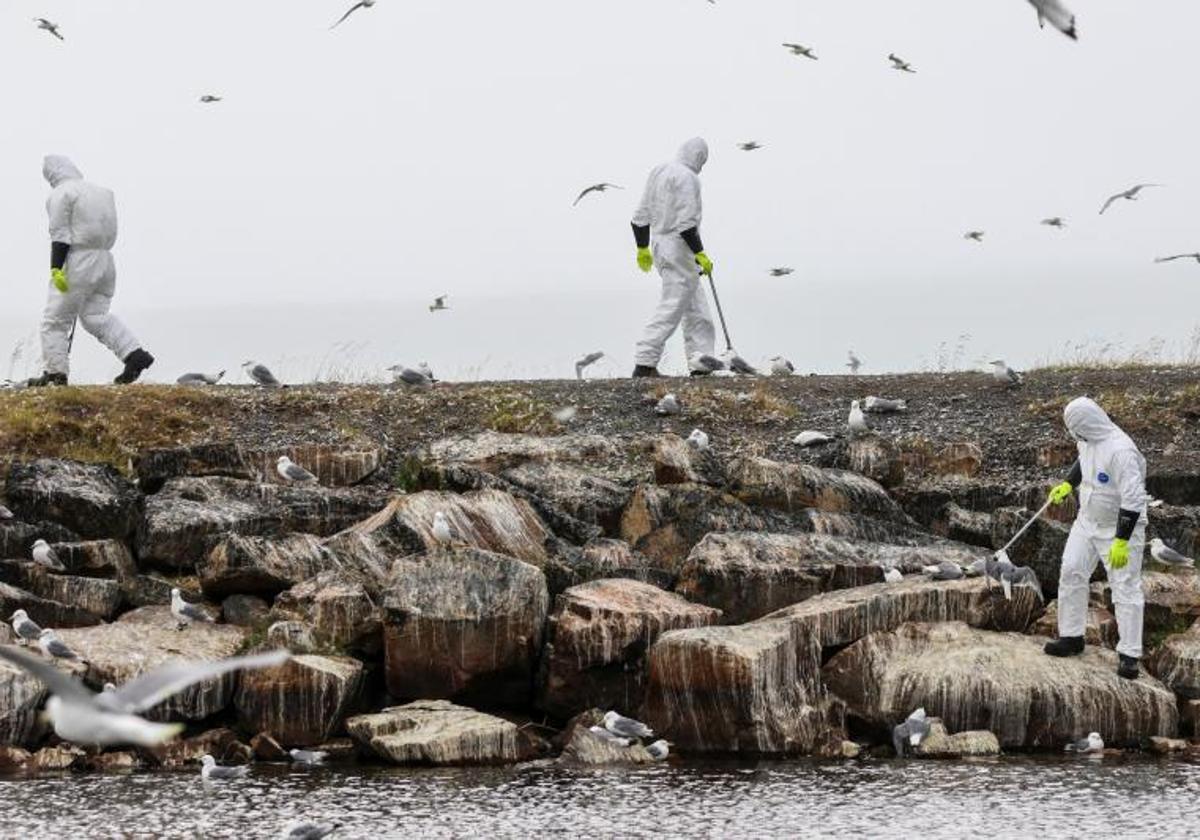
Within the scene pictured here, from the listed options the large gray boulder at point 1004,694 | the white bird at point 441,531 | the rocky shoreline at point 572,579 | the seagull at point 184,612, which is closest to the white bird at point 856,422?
the rocky shoreline at point 572,579

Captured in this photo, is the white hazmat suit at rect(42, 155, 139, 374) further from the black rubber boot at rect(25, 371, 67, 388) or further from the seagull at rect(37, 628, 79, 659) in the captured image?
the seagull at rect(37, 628, 79, 659)

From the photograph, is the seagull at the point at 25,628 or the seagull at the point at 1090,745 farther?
the seagull at the point at 25,628

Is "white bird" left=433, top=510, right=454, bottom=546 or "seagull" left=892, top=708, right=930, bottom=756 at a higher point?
"white bird" left=433, top=510, right=454, bottom=546

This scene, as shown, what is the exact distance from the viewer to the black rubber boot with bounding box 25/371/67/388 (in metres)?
28.0

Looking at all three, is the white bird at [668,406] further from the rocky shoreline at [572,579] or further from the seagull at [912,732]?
the seagull at [912,732]

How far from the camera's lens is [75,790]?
1814cm

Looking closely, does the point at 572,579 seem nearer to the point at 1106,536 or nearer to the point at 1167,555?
the point at 1106,536

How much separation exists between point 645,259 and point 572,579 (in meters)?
7.95

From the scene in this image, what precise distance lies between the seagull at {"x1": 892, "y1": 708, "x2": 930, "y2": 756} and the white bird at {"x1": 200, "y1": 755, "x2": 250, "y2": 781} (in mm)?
5825

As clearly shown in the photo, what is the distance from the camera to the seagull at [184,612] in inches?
824

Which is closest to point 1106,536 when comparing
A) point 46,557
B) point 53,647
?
point 53,647

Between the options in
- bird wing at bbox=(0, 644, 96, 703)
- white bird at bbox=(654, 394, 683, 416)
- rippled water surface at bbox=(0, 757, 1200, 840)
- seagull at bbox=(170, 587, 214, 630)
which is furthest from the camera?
white bird at bbox=(654, 394, 683, 416)

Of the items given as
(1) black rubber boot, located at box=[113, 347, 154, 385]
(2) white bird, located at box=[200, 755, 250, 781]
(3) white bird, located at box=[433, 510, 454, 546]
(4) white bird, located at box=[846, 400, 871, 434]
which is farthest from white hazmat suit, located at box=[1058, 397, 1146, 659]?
(1) black rubber boot, located at box=[113, 347, 154, 385]

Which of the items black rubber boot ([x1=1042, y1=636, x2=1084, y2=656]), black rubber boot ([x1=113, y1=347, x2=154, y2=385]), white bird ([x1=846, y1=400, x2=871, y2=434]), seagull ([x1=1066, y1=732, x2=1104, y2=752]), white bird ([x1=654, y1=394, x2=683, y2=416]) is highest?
black rubber boot ([x1=113, y1=347, x2=154, y2=385])
